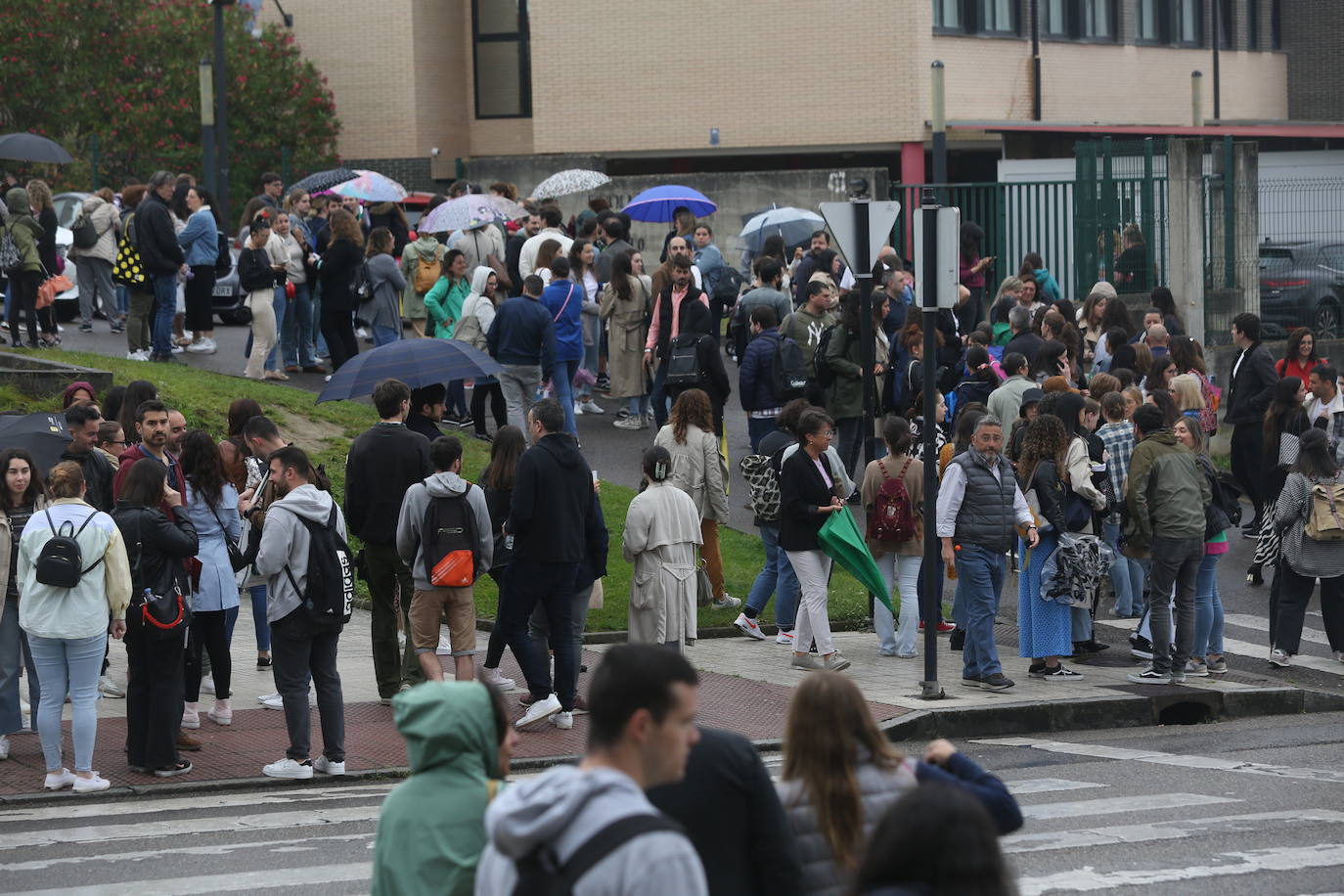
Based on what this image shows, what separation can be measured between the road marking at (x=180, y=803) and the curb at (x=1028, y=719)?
0.10m

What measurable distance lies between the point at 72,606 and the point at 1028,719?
19.9 ft

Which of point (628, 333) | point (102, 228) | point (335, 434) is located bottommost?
point (335, 434)

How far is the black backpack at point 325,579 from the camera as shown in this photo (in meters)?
10.0

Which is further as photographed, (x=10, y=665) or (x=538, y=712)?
(x=538, y=712)

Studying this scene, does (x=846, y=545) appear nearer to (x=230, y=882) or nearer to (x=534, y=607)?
(x=534, y=607)

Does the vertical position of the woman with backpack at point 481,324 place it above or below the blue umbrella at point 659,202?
below

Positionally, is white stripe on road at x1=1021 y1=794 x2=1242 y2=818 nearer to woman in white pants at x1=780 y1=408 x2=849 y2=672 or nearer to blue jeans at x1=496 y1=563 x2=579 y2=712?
blue jeans at x1=496 y1=563 x2=579 y2=712

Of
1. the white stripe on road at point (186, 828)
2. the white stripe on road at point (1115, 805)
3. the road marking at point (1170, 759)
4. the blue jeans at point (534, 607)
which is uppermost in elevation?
the blue jeans at point (534, 607)

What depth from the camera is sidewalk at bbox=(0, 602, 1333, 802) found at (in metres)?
10.7

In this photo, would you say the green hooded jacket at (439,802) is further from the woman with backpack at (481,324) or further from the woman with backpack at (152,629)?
the woman with backpack at (481,324)

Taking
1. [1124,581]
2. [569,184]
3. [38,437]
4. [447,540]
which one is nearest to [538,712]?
[447,540]

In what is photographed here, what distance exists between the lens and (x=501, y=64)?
131ft

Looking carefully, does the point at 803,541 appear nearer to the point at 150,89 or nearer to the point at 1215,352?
the point at 1215,352

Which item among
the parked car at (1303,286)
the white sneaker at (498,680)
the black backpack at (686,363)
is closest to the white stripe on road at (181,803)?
the white sneaker at (498,680)
